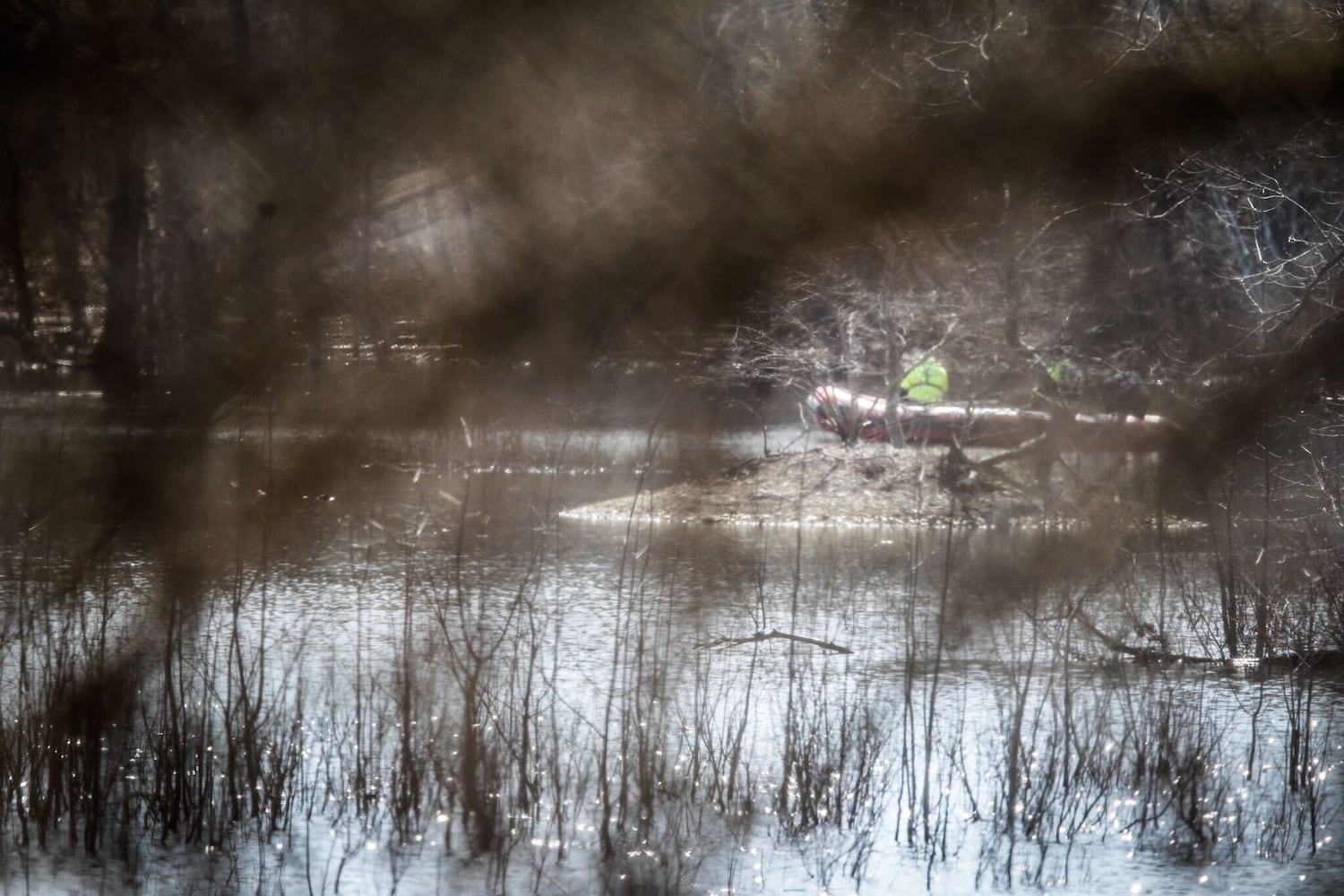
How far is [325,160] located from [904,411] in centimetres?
363

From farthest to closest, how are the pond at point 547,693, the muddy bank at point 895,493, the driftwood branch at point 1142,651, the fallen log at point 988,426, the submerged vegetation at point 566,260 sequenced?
the driftwood branch at point 1142,651 < the muddy bank at point 895,493 < the fallen log at point 988,426 < the pond at point 547,693 < the submerged vegetation at point 566,260

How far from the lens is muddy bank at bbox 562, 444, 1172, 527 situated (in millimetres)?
914

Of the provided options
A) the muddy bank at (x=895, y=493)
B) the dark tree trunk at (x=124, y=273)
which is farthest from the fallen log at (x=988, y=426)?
the dark tree trunk at (x=124, y=273)

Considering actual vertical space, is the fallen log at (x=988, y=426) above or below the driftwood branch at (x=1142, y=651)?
above

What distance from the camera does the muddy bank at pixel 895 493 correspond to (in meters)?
0.91

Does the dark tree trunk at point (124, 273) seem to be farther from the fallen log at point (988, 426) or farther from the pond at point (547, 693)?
the fallen log at point (988, 426)

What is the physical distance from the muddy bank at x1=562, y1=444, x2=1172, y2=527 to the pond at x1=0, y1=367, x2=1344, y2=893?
0.06 m

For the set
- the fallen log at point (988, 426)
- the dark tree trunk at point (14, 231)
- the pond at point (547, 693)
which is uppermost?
the dark tree trunk at point (14, 231)

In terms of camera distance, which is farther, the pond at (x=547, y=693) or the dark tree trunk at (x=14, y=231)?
the pond at (x=547, y=693)

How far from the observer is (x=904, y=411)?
403 centimetres

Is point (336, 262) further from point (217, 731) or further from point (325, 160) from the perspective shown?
point (217, 731)

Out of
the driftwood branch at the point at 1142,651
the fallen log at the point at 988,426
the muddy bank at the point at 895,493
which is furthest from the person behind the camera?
the driftwood branch at the point at 1142,651

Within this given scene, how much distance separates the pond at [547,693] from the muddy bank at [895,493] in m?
0.06

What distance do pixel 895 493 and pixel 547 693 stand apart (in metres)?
4.56
